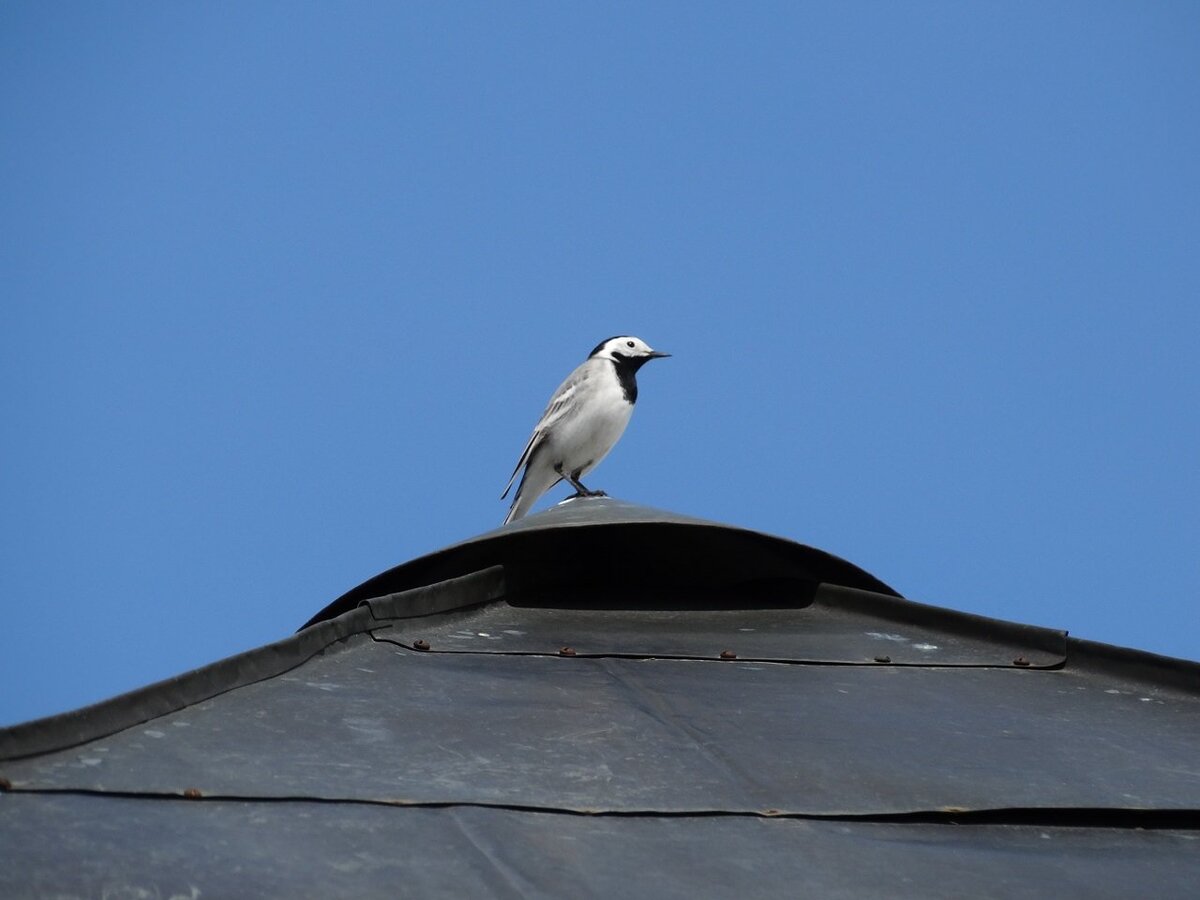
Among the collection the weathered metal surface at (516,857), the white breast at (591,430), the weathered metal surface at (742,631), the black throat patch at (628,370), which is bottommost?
the weathered metal surface at (516,857)

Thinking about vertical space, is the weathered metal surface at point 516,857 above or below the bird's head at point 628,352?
below

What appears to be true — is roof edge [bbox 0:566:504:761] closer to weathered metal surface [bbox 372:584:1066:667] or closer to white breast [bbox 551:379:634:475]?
weathered metal surface [bbox 372:584:1066:667]

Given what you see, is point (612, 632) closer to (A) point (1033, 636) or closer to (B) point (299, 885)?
(A) point (1033, 636)

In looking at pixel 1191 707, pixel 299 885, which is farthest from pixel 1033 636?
pixel 299 885

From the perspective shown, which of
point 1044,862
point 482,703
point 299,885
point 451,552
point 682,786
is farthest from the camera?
point 451,552

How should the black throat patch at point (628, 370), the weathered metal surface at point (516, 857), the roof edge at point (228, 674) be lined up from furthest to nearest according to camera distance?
the black throat patch at point (628, 370), the roof edge at point (228, 674), the weathered metal surface at point (516, 857)

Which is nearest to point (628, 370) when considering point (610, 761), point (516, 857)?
point (610, 761)

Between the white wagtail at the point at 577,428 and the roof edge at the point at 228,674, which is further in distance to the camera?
the white wagtail at the point at 577,428

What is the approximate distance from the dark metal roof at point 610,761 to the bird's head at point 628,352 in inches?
299

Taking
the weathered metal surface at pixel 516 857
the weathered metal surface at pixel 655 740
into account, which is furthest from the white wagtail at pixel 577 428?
the weathered metal surface at pixel 516 857

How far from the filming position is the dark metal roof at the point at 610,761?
5.29 feet

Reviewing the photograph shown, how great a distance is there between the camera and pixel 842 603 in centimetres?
346

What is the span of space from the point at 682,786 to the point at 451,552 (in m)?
1.36

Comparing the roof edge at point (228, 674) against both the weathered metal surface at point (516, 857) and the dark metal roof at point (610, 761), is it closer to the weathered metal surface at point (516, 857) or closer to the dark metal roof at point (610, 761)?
the dark metal roof at point (610, 761)
